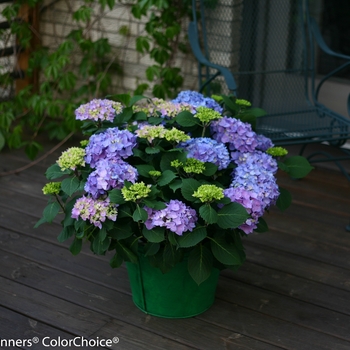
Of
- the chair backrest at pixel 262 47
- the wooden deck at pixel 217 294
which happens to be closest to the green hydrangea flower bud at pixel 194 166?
the wooden deck at pixel 217 294

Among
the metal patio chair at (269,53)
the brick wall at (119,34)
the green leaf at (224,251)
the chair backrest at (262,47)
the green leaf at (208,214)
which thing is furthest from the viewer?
the brick wall at (119,34)

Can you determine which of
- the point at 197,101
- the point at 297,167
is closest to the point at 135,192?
the point at 197,101

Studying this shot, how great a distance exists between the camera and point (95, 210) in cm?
193

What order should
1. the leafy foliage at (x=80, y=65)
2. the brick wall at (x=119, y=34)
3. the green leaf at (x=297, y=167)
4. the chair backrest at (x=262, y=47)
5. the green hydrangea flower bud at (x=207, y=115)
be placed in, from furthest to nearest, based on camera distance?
the brick wall at (x=119, y=34) → the leafy foliage at (x=80, y=65) → the chair backrest at (x=262, y=47) → the green leaf at (x=297, y=167) → the green hydrangea flower bud at (x=207, y=115)

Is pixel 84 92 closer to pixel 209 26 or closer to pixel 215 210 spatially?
pixel 209 26

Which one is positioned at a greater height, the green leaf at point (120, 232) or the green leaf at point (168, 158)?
the green leaf at point (168, 158)

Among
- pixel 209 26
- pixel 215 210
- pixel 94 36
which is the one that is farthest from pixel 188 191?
pixel 94 36

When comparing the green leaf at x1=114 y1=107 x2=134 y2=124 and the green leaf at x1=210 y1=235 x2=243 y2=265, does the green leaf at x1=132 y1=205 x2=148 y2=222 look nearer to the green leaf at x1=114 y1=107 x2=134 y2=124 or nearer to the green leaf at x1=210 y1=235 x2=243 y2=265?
the green leaf at x1=210 y1=235 x2=243 y2=265

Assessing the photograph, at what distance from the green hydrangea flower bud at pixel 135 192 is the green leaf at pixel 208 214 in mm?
160

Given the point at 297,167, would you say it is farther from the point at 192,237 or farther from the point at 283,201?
the point at 192,237

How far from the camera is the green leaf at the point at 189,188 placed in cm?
193

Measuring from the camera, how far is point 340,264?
Result: 2625 mm

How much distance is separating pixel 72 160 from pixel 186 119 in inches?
15.0

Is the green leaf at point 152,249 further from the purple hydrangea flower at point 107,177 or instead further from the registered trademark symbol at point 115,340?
the registered trademark symbol at point 115,340
